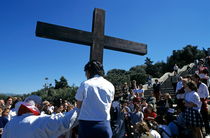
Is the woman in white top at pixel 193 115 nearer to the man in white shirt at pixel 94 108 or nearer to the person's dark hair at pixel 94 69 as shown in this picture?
the man in white shirt at pixel 94 108

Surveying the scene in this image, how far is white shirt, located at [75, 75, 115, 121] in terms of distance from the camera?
2.02 metres

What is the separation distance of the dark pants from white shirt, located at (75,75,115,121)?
46mm

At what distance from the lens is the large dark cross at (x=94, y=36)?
293 centimetres

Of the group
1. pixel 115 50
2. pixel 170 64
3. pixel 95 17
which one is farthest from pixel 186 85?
pixel 170 64

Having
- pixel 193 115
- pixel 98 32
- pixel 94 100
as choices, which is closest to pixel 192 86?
pixel 193 115

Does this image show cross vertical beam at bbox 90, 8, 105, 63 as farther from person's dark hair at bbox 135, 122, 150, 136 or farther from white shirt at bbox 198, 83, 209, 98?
white shirt at bbox 198, 83, 209, 98

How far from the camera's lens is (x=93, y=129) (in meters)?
1.96

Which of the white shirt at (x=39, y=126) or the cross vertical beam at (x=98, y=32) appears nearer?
the white shirt at (x=39, y=126)

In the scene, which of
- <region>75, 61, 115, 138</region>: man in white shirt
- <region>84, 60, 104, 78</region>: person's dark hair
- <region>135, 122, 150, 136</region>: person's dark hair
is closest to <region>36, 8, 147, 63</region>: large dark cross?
<region>84, 60, 104, 78</region>: person's dark hair

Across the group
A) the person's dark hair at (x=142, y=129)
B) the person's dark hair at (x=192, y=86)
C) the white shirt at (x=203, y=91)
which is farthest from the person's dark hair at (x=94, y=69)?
the white shirt at (x=203, y=91)

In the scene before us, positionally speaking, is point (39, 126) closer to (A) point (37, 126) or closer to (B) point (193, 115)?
(A) point (37, 126)

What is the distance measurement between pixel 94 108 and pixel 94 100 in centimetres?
9

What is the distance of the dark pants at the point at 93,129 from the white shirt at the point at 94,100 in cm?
5

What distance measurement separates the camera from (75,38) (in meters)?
3.21
